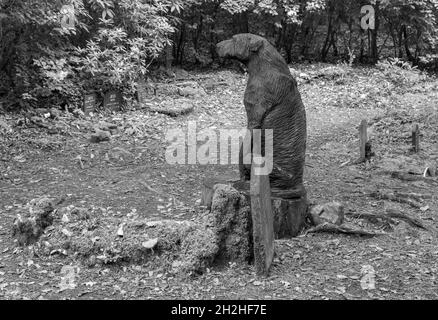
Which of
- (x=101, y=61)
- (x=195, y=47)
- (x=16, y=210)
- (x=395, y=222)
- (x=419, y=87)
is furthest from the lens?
(x=195, y=47)

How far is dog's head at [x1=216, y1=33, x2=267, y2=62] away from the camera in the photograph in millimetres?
5344

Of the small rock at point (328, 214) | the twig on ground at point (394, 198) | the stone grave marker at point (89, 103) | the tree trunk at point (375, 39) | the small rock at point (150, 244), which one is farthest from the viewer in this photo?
the tree trunk at point (375, 39)

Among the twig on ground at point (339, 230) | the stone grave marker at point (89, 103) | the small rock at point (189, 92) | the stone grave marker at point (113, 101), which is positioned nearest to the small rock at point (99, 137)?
the stone grave marker at point (89, 103)

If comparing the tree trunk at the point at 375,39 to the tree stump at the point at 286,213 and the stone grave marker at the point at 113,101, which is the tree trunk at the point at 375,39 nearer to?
the stone grave marker at the point at 113,101

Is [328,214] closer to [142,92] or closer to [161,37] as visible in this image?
[161,37]

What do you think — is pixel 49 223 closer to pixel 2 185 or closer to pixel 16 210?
pixel 16 210

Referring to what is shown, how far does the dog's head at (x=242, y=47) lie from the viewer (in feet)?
17.5

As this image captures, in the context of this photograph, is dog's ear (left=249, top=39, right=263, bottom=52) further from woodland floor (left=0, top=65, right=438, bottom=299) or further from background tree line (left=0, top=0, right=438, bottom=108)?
background tree line (left=0, top=0, right=438, bottom=108)

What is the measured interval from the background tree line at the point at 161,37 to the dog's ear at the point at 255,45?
2.88 m

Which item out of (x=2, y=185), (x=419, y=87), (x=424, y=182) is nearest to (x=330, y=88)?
(x=419, y=87)

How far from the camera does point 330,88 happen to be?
13.6 meters

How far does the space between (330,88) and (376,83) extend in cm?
112

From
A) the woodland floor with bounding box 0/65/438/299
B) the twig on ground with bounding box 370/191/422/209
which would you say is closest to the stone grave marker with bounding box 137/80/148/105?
the woodland floor with bounding box 0/65/438/299

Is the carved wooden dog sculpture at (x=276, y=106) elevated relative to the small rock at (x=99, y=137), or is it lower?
elevated
